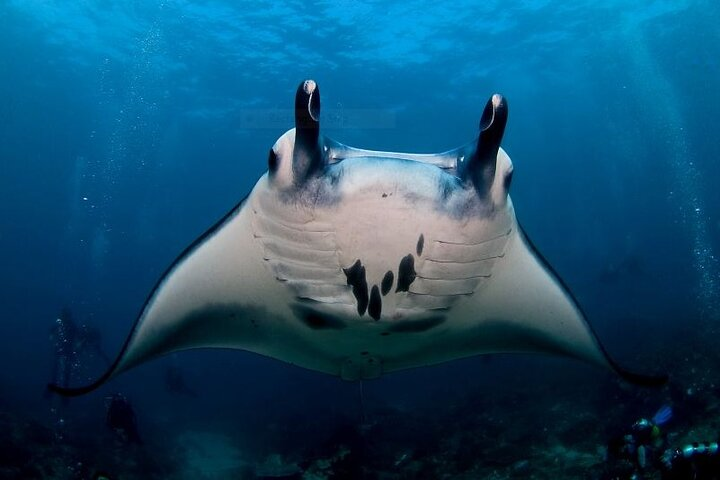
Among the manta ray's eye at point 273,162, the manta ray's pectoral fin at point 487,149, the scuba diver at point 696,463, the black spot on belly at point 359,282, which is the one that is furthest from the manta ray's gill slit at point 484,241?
the scuba diver at point 696,463

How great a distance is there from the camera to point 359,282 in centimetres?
249

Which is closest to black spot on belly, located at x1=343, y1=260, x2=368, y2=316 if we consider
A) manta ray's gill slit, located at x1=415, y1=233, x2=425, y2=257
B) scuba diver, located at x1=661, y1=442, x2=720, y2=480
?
manta ray's gill slit, located at x1=415, y1=233, x2=425, y2=257

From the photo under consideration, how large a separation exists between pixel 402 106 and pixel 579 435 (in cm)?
2352

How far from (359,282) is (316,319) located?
542 millimetres

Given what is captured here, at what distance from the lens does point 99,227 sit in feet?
235

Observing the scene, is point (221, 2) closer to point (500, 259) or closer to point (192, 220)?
point (500, 259)

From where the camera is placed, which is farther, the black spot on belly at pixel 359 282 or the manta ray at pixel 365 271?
the black spot on belly at pixel 359 282

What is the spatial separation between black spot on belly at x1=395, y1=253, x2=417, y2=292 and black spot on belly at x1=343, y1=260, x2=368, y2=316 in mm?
179

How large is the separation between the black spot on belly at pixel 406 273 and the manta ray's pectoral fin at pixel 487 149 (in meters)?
0.47

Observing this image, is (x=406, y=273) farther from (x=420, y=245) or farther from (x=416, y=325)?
(x=416, y=325)

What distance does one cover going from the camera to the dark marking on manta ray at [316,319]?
2812 mm

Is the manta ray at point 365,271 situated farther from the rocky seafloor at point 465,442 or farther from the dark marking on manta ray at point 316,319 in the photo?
the rocky seafloor at point 465,442

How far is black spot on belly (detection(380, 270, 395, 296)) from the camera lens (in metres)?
2.43

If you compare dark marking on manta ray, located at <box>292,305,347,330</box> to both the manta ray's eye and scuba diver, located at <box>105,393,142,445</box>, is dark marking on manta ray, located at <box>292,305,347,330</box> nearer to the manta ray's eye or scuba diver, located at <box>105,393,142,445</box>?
the manta ray's eye
